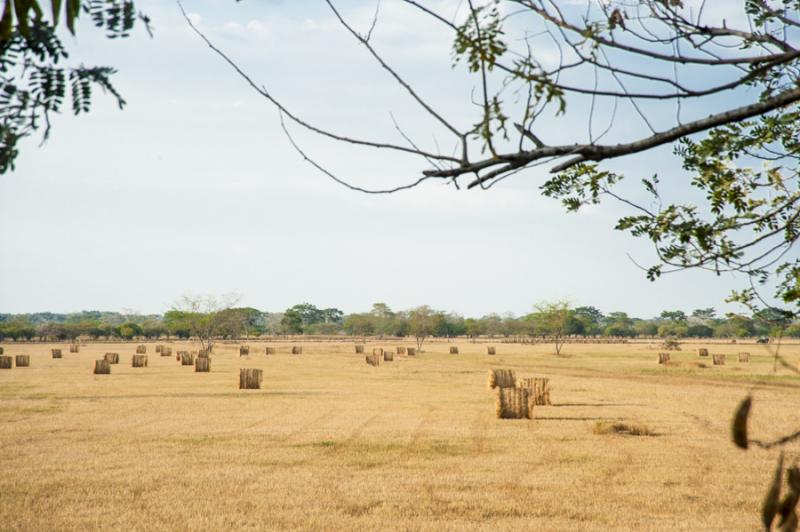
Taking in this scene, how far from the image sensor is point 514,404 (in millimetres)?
20641

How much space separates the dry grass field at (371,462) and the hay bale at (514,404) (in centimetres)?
48

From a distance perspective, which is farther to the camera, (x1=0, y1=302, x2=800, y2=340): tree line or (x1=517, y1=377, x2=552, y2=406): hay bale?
(x1=0, y1=302, x2=800, y2=340): tree line

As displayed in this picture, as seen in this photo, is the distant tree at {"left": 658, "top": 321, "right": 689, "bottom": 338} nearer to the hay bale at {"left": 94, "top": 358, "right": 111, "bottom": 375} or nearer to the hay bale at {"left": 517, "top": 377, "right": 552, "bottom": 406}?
the hay bale at {"left": 94, "top": 358, "right": 111, "bottom": 375}

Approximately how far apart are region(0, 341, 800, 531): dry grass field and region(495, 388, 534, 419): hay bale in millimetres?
482

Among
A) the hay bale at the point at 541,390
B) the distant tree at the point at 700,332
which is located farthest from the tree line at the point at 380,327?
the hay bale at the point at 541,390

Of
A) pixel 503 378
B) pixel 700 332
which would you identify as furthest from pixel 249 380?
pixel 700 332

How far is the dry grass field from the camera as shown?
10.4 metres

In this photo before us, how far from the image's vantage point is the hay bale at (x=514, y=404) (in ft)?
67.1

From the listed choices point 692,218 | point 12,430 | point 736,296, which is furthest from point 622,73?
point 12,430

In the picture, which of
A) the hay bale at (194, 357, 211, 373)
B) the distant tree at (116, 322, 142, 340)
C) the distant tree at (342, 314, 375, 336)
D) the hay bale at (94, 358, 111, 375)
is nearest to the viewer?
the hay bale at (94, 358, 111, 375)

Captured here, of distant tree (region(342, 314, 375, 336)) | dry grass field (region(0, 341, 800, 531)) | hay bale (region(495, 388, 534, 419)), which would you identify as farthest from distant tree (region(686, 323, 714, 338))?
hay bale (region(495, 388, 534, 419))

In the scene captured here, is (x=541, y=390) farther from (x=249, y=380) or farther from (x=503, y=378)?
(x=249, y=380)

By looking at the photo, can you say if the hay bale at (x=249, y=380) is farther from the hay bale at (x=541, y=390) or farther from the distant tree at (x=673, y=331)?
the distant tree at (x=673, y=331)

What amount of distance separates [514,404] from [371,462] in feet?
24.7
